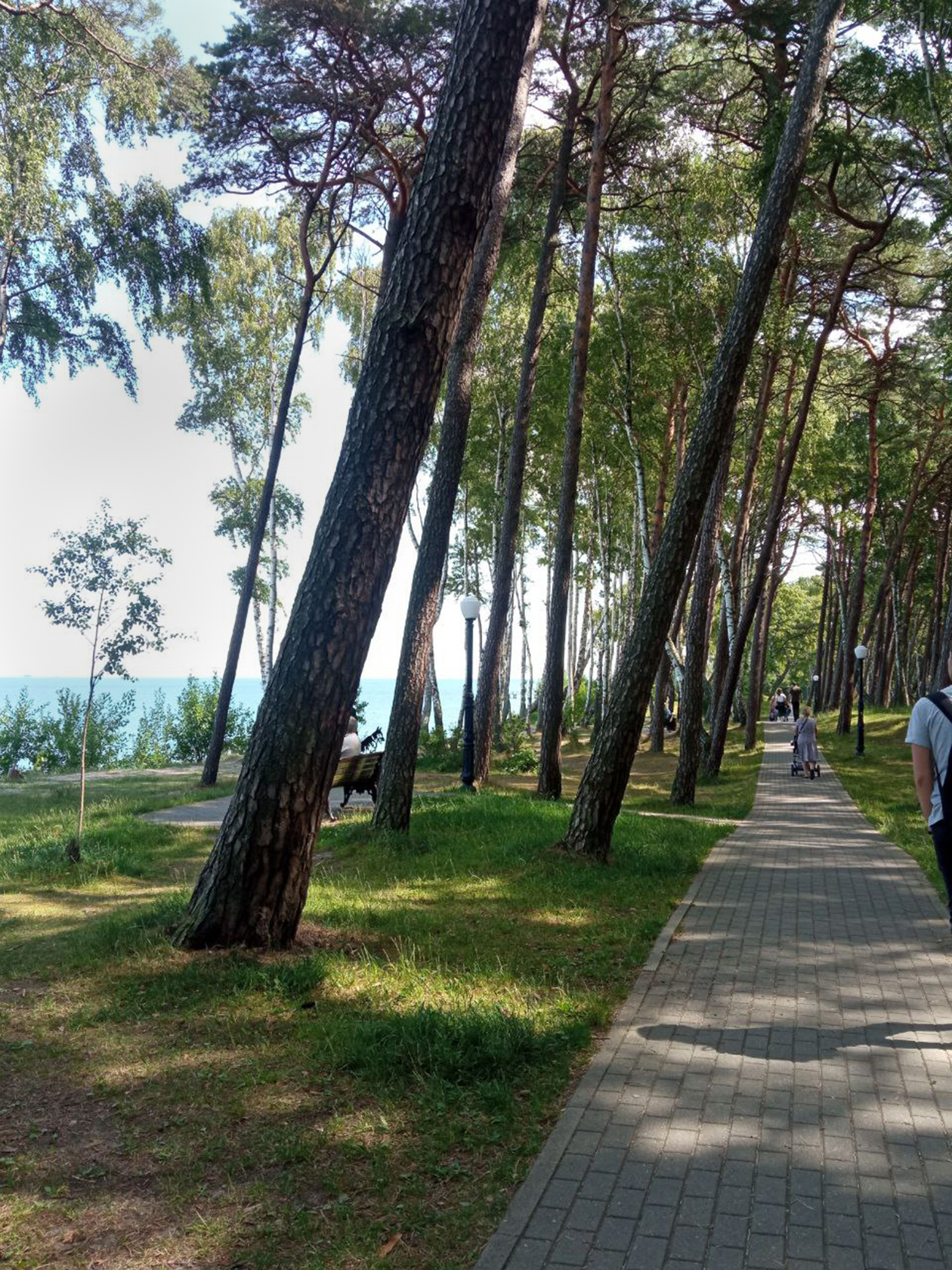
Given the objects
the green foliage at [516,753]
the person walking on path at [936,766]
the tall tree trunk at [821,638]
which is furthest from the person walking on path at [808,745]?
the tall tree trunk at [821,638]

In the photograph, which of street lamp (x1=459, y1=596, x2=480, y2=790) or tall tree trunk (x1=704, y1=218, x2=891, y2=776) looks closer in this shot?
street lamp (x1=459, y1=596, x2=480, y2=790)

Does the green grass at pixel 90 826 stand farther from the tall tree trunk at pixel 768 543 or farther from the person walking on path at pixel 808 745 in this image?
the person walking on path at pixel 808 745

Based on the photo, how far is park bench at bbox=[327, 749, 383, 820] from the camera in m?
11.8

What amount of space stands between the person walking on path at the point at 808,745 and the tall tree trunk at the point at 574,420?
9.32 meters

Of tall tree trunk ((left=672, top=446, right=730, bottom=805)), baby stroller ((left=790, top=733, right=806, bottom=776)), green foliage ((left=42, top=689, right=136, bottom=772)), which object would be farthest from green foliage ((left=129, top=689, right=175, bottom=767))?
baby stroller ((left=790, top=733, right=806, bottom=776))

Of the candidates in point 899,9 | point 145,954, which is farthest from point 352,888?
point 899,9

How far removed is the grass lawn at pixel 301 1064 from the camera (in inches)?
115

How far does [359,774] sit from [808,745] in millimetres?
13023

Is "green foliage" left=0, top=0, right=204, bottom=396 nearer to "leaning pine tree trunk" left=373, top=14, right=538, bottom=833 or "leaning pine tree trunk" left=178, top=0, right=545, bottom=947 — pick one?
"leaning pine tree trunk" left=373, top=14, right=538, bottom=833

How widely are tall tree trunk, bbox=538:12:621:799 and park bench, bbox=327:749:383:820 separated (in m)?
2.78

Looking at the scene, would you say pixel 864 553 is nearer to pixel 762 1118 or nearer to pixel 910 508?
pixel 910 508

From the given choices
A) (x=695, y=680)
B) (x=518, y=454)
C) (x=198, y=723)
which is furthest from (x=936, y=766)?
(x=198, y=723)

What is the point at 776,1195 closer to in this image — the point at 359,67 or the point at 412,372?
the point at 412,372

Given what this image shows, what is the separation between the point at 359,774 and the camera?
486 inches
